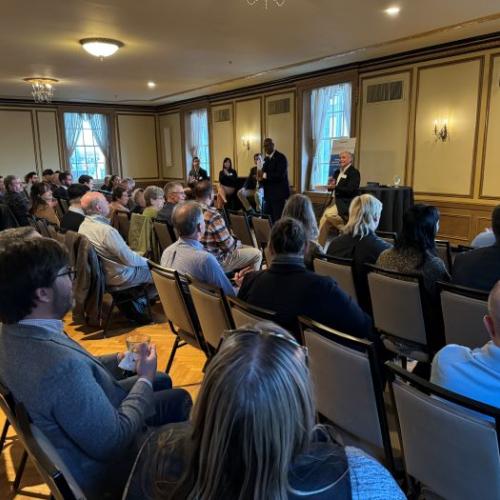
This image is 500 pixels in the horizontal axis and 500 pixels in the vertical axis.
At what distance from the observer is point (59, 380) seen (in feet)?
3.81

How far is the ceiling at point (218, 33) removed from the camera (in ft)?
14.8

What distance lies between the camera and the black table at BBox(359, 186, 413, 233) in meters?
6.17

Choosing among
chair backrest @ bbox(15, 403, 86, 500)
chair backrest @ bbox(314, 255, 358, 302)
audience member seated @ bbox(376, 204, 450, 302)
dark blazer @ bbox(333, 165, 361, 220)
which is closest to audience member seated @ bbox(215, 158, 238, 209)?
dark blazer @ bbox(333, 165, 361, 220)

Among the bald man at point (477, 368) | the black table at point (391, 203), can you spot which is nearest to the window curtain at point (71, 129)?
the black table at point (391, 203)

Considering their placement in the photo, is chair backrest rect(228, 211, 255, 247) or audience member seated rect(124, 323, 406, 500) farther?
chair backrest rect(228, 211, 255, 247)

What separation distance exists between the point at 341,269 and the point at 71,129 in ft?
38.2

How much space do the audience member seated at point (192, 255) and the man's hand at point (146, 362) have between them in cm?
104

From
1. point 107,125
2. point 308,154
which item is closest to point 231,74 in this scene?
point 308,154

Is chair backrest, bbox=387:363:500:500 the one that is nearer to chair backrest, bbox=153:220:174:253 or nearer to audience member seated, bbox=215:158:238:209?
chair backrest, bbox=153:220:174:253

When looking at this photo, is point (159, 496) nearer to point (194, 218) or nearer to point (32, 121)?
point (194, 218)

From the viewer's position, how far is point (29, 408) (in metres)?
1.17

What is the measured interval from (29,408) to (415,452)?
1100 mm

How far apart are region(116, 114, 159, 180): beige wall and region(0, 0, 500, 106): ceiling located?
178 inches

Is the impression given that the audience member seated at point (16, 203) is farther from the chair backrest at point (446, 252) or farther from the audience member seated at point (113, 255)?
the chair backrest at point (446, 252)
